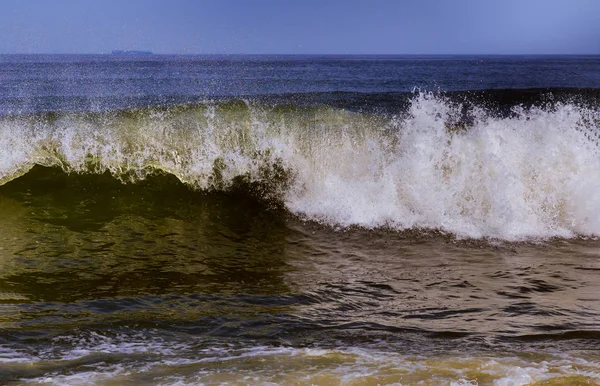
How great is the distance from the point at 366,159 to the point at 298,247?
2.60 metres

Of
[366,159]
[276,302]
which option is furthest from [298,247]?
[366,159]

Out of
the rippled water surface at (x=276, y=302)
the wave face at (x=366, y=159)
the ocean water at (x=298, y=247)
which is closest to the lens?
the rippled water surface at (x=276, y=302)

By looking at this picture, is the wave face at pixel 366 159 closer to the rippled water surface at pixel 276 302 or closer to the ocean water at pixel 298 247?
the ocean water at pixel 298 247

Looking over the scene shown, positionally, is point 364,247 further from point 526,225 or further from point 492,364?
point 492,364

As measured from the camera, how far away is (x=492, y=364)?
11.4ft

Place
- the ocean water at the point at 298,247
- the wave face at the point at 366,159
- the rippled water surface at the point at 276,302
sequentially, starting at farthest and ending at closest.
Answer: the wave face at the point at 366,159, the ocean water at the point at 298,247, the rippled water surface at the point at 276,302

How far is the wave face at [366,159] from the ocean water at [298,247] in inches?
1.2

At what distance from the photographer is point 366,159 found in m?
8.78

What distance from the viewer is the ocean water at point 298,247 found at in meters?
3.62

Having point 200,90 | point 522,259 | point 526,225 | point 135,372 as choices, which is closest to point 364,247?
point 522,259

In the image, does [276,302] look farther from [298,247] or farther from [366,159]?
[366,159]

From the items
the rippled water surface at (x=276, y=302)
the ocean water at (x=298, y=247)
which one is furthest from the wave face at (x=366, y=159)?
the rippled water surface at (x=276, y=302)

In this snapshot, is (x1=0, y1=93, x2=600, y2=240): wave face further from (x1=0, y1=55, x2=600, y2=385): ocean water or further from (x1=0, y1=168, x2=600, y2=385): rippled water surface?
(x1=0, y1=168, x2=600, y2=385): rippled water surface

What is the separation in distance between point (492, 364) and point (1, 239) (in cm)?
533
